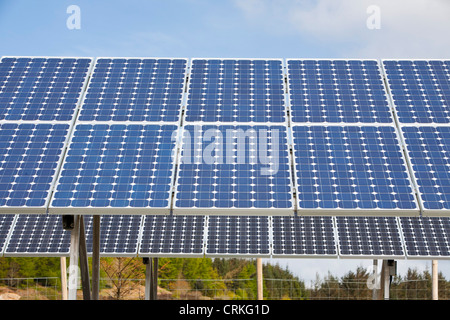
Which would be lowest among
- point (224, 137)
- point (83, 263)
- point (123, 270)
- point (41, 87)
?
point (83, 263)

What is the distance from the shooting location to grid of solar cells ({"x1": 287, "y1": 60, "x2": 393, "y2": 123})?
13945 millimetres

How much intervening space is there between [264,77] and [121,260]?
102 feet

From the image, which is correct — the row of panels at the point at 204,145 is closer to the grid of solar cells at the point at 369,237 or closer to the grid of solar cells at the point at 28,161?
the grid of solar cells at the point at 28,161

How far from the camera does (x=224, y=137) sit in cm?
1325

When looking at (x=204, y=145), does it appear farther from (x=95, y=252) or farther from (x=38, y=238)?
(x=38, y=238)

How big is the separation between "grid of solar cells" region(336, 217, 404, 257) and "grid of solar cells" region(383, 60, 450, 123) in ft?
24.9

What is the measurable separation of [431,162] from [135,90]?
8.01m

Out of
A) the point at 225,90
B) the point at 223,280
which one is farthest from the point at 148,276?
the point at 223,280

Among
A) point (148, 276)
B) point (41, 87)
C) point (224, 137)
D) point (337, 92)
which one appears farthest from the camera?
point (148, 276)

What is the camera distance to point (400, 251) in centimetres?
2062

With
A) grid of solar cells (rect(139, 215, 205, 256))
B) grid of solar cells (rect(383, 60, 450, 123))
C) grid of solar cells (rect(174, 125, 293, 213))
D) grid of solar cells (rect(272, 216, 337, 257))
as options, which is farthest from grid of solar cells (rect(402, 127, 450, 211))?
grid of solar cells (rect(139, 215, 205, 256))

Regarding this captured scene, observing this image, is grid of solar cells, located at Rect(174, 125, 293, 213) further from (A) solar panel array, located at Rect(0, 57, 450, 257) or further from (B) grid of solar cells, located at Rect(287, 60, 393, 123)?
(B) grid of solar cells, located at Rect(287, 60, 393, 123)
